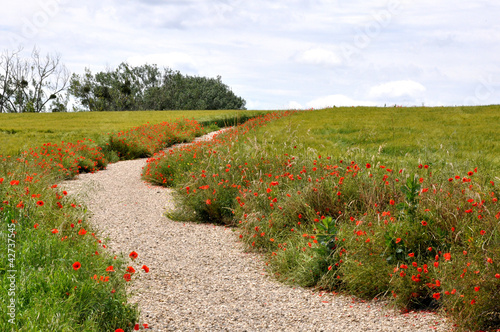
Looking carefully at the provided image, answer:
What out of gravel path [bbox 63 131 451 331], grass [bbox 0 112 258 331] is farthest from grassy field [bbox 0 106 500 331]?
gravel path [bbox 63 131 451 331]

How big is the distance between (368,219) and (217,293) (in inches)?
85.7

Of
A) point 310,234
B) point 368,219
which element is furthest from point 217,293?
point 368,219

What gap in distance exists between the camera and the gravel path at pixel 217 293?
4.03m

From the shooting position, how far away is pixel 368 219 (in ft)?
17.9

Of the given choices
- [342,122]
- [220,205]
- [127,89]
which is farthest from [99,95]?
[220,205]

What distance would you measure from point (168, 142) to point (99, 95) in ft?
143

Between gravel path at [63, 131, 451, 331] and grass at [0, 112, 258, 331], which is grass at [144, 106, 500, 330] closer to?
gravel path at [63, 131, 451, 331]

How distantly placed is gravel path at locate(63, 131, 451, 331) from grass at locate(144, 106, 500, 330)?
0.27 m

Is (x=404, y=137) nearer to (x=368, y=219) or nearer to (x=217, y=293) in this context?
(x=368, y=219)

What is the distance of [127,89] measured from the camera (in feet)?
180

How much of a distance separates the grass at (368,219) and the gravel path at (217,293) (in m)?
0.27

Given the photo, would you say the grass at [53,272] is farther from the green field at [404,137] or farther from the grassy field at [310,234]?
the green field at [404,137]

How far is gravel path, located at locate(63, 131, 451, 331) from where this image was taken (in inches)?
159

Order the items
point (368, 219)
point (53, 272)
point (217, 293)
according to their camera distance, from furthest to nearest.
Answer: point (368, 219) < point (217, 293) < point (53, 272)
